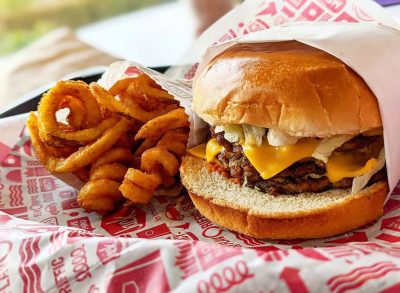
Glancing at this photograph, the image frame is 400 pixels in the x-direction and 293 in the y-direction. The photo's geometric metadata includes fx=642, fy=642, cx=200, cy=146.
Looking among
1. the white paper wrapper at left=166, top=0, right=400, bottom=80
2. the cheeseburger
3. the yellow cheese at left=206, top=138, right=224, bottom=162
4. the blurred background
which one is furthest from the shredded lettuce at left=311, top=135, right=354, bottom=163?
the blurred background

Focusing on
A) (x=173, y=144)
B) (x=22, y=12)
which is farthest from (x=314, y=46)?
(x=22, y=12)

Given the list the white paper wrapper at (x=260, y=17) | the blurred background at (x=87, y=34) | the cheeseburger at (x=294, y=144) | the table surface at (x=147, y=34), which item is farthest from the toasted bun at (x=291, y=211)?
the table surface at (x=147, y=34)

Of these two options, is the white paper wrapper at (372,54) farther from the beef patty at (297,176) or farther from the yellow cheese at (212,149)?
the yellow cheese at (212,149)

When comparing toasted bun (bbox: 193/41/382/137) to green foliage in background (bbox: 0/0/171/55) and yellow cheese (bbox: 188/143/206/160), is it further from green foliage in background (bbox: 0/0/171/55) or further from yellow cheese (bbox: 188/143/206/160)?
green foliage in background (bbox: 0/0/171/55)

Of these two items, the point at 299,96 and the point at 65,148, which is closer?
the point at 299,96

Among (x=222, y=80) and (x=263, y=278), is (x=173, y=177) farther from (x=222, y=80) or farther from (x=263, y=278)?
(x=263, y=278)

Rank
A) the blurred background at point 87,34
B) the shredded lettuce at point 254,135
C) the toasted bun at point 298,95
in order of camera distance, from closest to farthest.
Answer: the toasted bun at point 298,95 < the shredded lettuce at point 254,135 < the blurred background at point 87,34
